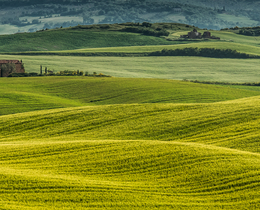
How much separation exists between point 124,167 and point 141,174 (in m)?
1.05

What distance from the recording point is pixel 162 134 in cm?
2591

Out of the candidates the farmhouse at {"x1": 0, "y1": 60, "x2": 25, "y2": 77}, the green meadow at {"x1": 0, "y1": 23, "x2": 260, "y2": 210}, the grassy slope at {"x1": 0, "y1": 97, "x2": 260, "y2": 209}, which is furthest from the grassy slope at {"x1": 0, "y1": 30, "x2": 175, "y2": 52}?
the grassy slope at {"x1": 0, "y1": 97, "x2": 260, "y2": 209}

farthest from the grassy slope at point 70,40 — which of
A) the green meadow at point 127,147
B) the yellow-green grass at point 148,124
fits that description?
Answer: the yellow-green grass at point 148,124

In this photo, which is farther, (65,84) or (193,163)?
(65,84)

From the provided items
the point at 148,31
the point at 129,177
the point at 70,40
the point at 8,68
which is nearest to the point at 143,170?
the point at 129,177

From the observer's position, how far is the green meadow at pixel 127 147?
13.6 metres

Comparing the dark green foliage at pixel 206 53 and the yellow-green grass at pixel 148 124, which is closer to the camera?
the yellow-green grass at pixel 148 124

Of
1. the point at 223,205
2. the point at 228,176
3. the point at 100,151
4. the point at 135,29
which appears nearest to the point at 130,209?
the point at 223,205

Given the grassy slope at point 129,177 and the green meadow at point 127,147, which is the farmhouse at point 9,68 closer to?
the green meadow at point 127,147

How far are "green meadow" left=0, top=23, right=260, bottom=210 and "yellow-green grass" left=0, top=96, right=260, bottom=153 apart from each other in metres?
0.07

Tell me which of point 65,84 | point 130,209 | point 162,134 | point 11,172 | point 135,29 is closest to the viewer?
point 130,209

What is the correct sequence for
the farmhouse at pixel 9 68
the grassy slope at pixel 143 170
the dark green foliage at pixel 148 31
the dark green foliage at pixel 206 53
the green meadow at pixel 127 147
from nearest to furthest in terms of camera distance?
the grassy slope at pixel 143 170 → the green meadow at pixel 127 147 → the farmhouse at pixel 9 68 → the dark green foliage at pixel 206 53 → the dark green foliage at pixel 148 31

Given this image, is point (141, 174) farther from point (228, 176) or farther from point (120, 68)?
point (120, 68)

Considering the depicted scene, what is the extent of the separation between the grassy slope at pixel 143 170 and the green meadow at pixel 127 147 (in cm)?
4
